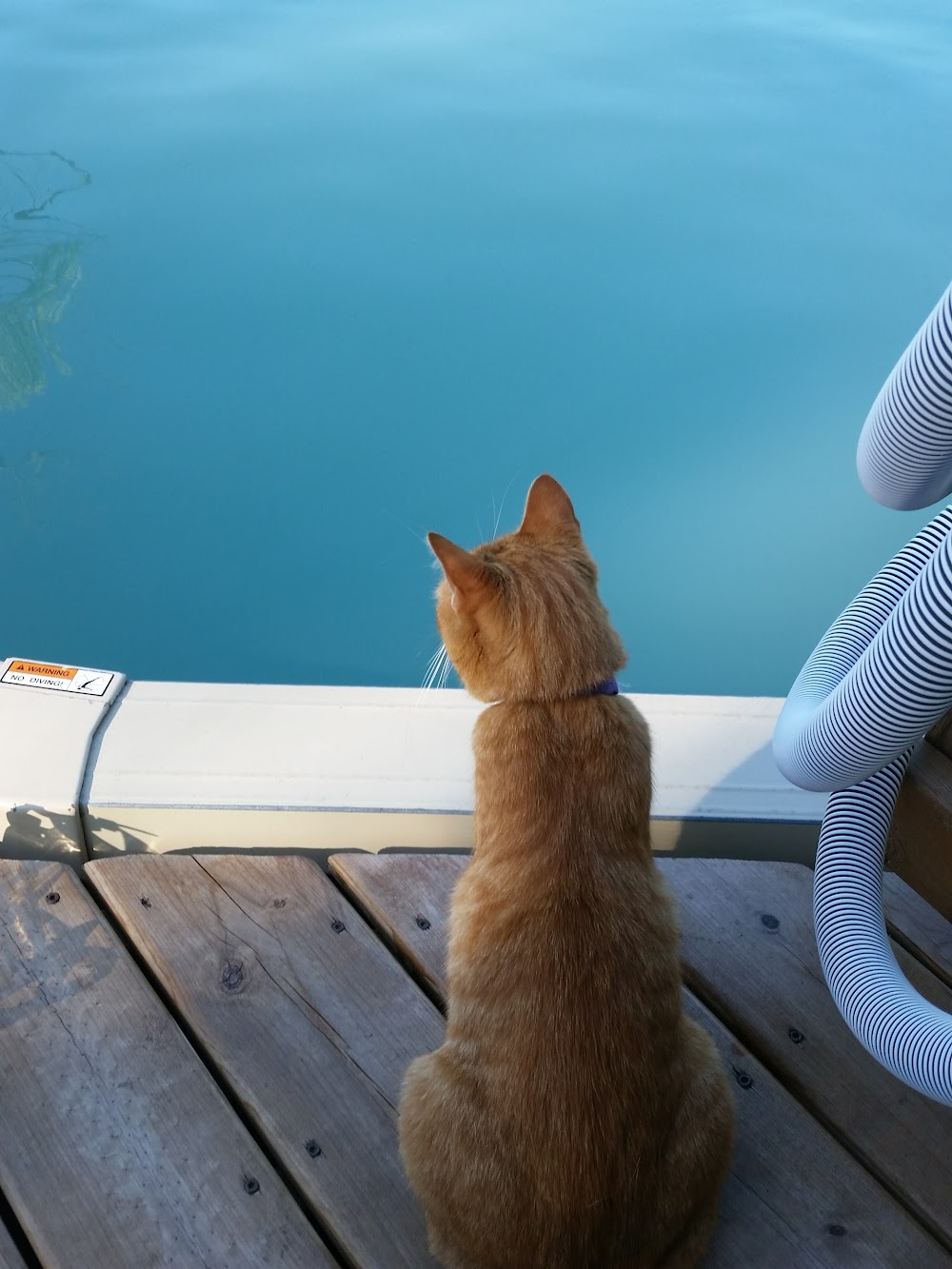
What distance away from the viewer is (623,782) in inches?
44.6

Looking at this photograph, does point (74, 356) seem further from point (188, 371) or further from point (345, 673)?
point (345, 673)

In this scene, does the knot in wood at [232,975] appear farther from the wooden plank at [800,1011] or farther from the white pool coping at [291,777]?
the wooden plank at [800,1011]

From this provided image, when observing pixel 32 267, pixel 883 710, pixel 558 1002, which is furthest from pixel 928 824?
pixel 32 267

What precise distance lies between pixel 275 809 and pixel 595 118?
3.70 meters

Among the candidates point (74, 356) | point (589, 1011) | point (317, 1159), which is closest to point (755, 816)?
point (589, 1011)

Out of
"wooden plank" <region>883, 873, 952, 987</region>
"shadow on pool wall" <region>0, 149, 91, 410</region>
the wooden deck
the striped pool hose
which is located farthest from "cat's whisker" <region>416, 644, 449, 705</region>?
"shadow on pool wall" <region>0, 149, 91, 410</region>

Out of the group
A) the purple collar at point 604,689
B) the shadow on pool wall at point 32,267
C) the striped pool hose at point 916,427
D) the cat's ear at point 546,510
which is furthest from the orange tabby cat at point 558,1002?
the shadow on pool wall at point 32,267

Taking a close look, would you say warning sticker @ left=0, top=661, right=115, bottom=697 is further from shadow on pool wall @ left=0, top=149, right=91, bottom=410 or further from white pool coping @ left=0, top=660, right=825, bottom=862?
shadow on pool wall @ left=0, top=149, right=91, bottom=410

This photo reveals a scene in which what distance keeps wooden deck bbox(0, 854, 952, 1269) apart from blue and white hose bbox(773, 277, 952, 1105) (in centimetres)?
18

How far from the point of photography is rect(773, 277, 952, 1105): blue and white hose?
1.04m

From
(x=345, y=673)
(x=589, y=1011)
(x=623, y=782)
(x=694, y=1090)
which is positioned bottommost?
(x=345, y=673)

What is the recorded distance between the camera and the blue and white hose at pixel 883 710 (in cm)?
104

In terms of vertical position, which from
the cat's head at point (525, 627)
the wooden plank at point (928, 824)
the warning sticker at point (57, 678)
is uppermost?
the cat's head at point (525, 627)

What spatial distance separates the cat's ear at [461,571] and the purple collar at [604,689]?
17cm
